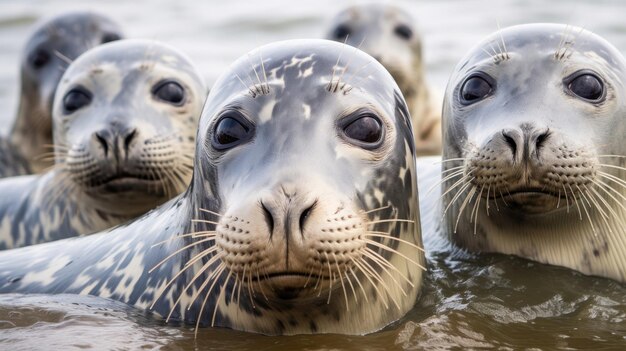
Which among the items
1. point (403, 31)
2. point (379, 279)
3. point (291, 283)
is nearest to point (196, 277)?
point (291, 283)

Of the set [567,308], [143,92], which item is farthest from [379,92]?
[143,92]

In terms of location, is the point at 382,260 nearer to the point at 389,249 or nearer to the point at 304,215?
the point at 389,249

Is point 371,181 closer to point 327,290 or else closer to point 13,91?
point 327,290

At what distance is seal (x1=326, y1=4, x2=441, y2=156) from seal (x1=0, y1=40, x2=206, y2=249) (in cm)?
306

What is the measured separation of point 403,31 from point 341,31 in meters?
0.49

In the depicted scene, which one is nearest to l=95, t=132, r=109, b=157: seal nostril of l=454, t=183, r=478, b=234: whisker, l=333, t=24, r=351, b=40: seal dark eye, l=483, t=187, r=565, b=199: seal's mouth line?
l=454, t=183, r=478, b=234: whisker

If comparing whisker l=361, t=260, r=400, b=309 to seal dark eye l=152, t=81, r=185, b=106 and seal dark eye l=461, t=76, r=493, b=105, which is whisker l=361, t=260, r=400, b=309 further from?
seal dark eye l=152, t=81, r=185, b=106

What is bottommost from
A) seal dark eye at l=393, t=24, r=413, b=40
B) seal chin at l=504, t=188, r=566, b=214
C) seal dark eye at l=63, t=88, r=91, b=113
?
seal chin at l=504, t=188, r=566, b=214

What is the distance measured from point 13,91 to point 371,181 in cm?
1061

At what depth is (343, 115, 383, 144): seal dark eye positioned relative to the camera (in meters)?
4.44

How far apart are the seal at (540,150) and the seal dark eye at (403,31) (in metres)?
4.34

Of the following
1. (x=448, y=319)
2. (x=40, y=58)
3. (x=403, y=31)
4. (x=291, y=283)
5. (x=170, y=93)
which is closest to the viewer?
(x=291, y=283)

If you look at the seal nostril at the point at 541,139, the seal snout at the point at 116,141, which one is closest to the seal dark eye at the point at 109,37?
the seal snout at the point at 116,141

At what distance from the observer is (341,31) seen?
10031mm
